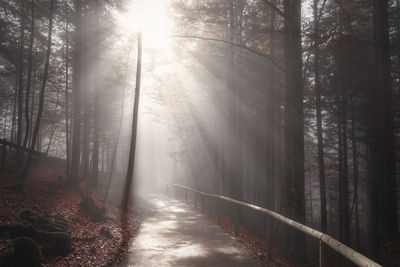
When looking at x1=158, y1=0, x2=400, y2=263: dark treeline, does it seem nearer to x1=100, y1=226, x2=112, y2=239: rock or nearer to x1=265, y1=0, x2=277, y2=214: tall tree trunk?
x1=265, y1=0, x2=277, y2=214: tall tree trunk

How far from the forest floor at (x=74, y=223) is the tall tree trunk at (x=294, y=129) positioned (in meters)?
4.41

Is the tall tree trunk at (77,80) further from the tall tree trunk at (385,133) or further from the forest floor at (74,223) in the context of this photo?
the tall tree trunk at (385,133)

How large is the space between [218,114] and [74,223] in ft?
35.6

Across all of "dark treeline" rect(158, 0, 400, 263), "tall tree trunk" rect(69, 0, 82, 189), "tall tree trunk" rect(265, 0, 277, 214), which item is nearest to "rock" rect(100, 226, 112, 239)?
"dark treeline" rect(158, 0, 400, 263)

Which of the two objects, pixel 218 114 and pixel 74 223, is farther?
pixel 218 114

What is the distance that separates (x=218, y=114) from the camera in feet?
57.1

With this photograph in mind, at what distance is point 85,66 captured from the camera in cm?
1620

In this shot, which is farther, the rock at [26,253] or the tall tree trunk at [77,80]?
the tall tree trunk at [77,80]

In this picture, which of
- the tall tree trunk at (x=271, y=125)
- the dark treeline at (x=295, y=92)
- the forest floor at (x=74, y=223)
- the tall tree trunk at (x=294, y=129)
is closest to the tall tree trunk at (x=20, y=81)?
the forest floor at (x=74, y=223)

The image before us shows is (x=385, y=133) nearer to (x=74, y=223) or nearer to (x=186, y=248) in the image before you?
(x=186, y=248)

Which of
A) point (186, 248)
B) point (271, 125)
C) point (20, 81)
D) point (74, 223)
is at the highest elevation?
point (20, 81)

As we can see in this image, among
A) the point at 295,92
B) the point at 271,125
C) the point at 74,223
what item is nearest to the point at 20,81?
the point at 74,223

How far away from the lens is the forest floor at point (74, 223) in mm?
6086

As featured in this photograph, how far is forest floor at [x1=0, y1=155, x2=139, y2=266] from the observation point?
20.0 ft
